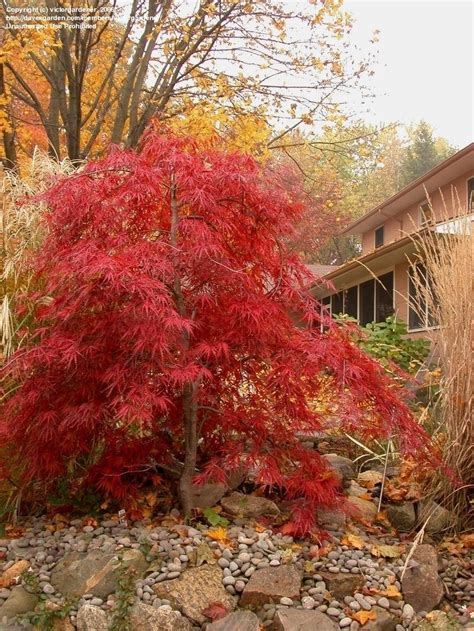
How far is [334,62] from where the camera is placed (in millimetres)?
8180

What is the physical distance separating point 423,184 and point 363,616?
9.21 metres

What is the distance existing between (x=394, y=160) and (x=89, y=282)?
35671 mm

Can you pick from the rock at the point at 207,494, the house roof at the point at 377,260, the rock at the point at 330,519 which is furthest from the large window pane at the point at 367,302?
the rock at the point at 207,494

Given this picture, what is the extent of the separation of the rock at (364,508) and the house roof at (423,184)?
571 centimetres

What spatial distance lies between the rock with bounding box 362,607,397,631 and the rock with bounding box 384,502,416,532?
0.87 meters

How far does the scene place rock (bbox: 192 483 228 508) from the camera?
350 centimetres

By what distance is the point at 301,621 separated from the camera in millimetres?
2652

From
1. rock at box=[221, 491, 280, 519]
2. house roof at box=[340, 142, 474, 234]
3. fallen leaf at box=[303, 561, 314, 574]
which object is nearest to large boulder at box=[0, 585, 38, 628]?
rock at box=[221, 491, 280, 519]

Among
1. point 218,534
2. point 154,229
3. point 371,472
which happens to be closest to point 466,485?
point 371,472

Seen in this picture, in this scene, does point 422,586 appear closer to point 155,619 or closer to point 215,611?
point 215,611

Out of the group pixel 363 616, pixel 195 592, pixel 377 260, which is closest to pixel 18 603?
pixel 195 592

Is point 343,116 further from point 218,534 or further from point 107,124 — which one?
point 218,534

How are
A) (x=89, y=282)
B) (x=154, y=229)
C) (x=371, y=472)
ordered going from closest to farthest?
(x=89, y=282) → (x=154, y=229) → (x=371, y=472)

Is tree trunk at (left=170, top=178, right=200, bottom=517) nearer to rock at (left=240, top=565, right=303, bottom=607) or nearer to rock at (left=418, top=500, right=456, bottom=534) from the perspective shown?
rock at (left=240, top=565, right=303, bottom=607)
